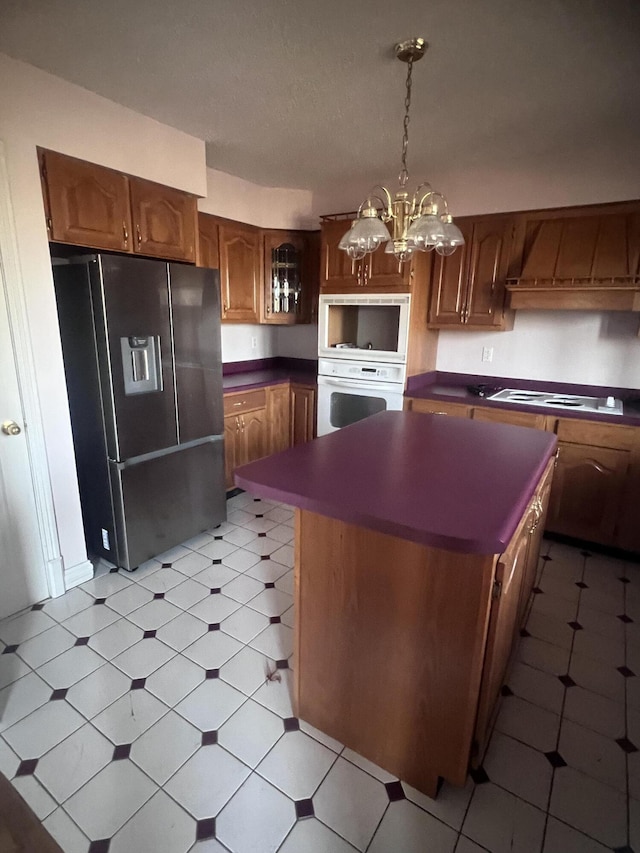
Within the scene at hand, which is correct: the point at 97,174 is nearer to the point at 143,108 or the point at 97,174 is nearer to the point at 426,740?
the point at 143,108

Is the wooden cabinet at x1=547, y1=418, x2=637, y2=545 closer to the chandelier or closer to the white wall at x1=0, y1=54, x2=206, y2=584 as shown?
the chandelier

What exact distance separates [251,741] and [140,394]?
166cm

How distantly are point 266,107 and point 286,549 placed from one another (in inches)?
97.6

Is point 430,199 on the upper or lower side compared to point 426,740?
upper

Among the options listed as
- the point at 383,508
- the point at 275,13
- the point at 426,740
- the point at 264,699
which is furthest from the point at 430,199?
the point at 264,699

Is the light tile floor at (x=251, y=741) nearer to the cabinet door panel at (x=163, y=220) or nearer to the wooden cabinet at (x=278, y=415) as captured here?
the wooden cabinet at (x=278, y=415)

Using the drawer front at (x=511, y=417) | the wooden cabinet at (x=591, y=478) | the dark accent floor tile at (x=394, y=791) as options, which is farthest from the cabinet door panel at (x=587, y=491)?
the dark accent floor tile at (x=394, y=791)

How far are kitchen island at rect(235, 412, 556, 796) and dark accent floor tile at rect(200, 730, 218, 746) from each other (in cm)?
30

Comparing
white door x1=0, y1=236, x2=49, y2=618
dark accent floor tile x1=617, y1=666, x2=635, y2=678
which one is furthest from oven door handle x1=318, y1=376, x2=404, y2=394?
white door x1=0, y1=236, x2=49, y2=618

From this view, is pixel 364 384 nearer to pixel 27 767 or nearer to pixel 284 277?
pixel 284 277

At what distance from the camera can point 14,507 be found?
2.12m

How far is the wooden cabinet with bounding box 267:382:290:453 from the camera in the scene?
3697 mm

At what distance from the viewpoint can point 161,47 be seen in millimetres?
1752

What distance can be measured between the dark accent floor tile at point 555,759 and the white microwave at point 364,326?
2.34 m
